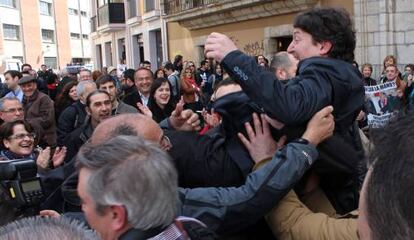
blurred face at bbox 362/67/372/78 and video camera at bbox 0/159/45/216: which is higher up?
blurred face at bbox 362/67/372/78

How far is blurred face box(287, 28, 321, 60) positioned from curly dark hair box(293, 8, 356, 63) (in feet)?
0.06

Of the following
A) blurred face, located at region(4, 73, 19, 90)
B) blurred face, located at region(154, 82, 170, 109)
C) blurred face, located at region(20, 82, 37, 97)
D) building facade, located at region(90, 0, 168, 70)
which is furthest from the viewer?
building facade, located at region(90, 0, 168, 70)

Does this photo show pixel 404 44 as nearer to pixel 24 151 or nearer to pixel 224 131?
pixel 24 151

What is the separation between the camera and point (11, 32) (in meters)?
44.6

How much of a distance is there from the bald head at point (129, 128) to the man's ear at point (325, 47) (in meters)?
0.69

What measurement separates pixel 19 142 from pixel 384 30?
8662mm

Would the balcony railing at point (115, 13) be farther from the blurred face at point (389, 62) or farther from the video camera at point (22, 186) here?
the video camera at point (22, 186)

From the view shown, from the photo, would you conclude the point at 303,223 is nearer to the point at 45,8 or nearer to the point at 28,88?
the point at 28,88

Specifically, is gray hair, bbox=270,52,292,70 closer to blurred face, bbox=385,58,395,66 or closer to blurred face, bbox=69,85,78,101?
blurred face, bbox=69,85,78,101

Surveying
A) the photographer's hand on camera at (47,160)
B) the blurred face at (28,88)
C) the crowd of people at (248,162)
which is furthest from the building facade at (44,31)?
the crowd of people at (248,162)

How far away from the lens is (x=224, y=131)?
215 centimetres

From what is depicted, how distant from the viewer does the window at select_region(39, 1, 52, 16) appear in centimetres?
5103

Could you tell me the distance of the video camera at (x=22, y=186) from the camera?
2.33 m

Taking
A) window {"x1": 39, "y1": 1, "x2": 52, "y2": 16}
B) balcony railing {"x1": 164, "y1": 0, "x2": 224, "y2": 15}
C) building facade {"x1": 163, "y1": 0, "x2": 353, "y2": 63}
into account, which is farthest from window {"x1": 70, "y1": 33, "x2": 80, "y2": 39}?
balcony railing {"x1": 164, "y1": 0, "x2": 224, "y2": 15}
